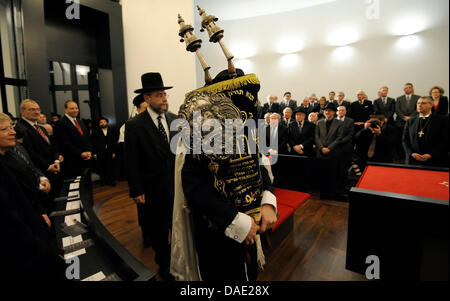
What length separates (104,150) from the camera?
5.08 metres

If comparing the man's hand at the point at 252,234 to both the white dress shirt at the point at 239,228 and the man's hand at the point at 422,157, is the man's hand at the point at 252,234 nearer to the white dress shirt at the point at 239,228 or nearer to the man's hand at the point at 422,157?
the white dress shirt at the point at 239,228

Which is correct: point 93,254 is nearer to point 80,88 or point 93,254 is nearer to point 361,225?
point 361,225

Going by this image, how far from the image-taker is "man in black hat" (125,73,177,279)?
80.4 inches

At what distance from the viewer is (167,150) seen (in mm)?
2119

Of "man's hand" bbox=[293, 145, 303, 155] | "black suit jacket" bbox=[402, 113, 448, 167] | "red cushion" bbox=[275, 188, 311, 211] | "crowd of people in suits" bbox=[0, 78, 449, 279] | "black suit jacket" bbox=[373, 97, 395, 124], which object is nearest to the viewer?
"crowd of people in suits" bbox=[0, 78, 449, 279]

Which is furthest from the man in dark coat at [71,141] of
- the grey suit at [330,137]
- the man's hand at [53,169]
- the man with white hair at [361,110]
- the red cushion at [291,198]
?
the man with white hair at [361,110]

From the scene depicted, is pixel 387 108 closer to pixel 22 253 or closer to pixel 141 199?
pixel 141 199

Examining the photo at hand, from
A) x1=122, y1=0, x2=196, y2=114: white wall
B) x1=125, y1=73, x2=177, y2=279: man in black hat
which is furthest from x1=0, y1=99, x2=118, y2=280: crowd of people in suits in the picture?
x1=122, y1=0, x2=196, y2=114: white wall

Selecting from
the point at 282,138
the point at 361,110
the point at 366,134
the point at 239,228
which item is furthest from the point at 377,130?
the point at 239,228

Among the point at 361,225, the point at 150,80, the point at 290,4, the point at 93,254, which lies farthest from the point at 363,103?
the point at 93,254

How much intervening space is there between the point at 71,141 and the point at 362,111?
6.65 metres

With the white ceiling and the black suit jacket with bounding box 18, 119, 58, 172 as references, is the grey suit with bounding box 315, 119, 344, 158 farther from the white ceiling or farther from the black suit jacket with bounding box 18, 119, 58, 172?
the black suit jacket with bounding box 18, 119, 58, 172

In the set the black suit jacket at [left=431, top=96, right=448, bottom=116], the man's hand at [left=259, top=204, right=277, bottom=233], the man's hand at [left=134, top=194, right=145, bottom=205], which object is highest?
the black suit jacket at [left=431, top=96, right=448, bottom=116]

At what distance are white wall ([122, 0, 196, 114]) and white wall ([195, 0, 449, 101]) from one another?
→ 2005 millimetres
